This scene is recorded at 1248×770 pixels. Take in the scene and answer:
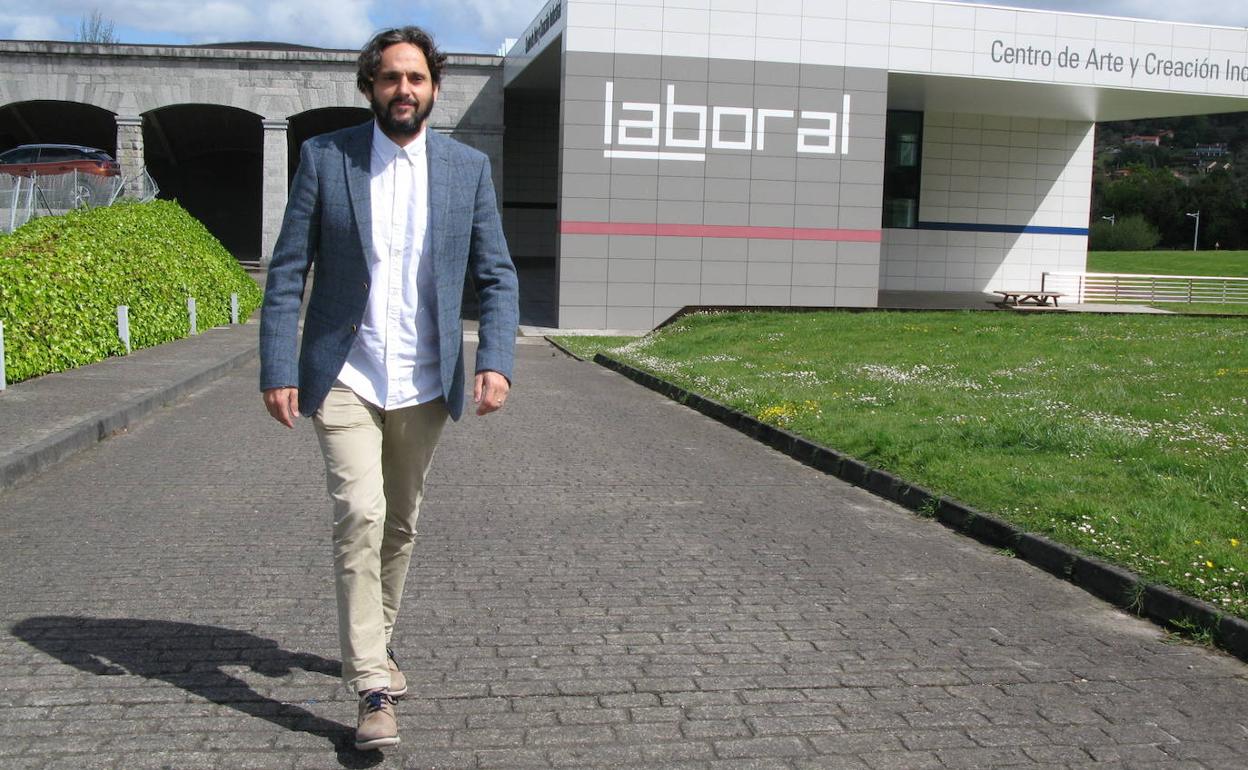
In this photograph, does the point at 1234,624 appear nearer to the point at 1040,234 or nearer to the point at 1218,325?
the point at 1218,325

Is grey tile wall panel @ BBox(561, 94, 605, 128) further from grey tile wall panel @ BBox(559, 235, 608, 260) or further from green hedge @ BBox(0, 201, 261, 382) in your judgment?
green hedge @ BBox(0, 201, 261, 382)

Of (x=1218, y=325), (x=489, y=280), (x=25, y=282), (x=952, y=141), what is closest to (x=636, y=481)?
(x=489, y=280)

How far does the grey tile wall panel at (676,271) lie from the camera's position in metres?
29.9

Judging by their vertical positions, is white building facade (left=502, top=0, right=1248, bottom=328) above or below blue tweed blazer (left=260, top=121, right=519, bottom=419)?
above

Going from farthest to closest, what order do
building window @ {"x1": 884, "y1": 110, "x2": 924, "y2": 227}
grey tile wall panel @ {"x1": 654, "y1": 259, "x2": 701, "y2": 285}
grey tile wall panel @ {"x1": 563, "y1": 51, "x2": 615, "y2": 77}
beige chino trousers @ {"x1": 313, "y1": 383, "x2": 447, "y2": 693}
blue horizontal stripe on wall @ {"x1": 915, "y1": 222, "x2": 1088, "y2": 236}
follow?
blue horizontal stripe on wall @ {"x1": 915, "y1": 222, "x2": 1088, "y2": 236}
building window @ {"x1": 884, "y1": 110, "x2": 924, "y2": 227}
grey tile wall panel @ {"x1": 654, "y1": 259, "x2": 701, "y2": 285}
grey tile wall panel @ {"x1": 563, "y1": 51, "x2": 615, "y2": 77}
beige chino trousers @ {"x1": 313, "y1": 383, "x2": 447, "y2": 693}

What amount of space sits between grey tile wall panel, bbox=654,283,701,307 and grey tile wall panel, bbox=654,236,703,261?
2.23 feet

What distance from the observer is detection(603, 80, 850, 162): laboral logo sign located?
29.2m

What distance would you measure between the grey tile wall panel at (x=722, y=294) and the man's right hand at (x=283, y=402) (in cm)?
2656

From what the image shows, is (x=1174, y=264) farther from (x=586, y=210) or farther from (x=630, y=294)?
(x=586, y=210)

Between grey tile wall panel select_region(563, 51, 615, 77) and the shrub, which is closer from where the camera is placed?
grey tile wall panel select_region(563, 51, 615, 77)

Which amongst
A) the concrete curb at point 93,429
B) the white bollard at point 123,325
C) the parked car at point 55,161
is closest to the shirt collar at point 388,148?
the concrete curb at point 93,429

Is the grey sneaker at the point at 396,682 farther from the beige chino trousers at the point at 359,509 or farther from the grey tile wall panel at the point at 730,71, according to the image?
the grey tile wall panel at the point at 730,71

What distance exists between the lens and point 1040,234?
41312 millimetres

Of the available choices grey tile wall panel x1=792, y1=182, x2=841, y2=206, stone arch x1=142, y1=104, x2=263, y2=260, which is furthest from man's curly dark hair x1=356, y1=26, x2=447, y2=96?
stone arch x1=142, y1=104, x2=263, y2=260
